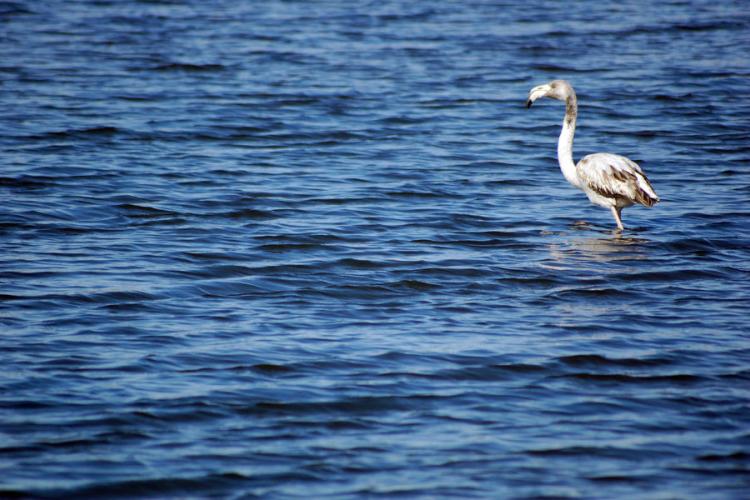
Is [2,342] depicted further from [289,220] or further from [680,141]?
[680,141]

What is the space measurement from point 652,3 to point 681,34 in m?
4.67

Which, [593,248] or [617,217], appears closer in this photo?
[593,248]

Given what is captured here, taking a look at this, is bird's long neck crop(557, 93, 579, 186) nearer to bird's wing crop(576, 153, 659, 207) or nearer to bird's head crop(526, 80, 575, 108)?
bird's head crop(526, 80, 575, 108)

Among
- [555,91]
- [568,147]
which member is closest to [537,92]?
[555,91]

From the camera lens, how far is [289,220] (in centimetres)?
1081

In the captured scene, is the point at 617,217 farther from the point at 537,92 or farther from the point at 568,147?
the point at 537,92

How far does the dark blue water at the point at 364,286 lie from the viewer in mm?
5684

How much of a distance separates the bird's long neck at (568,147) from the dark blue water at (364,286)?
1.39 ft

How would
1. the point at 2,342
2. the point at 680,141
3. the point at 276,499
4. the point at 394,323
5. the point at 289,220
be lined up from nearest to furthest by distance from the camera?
the point at 276,499, the point at 2,342, the point at 394,323, the point at 289,220, the point at 680,141

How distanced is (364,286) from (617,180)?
3147 millimetres

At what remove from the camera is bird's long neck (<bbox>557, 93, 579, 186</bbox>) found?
441 inches

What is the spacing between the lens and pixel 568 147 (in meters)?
11.5

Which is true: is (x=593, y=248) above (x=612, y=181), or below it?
below

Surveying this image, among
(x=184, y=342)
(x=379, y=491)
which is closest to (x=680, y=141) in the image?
(x=184, y=342)
